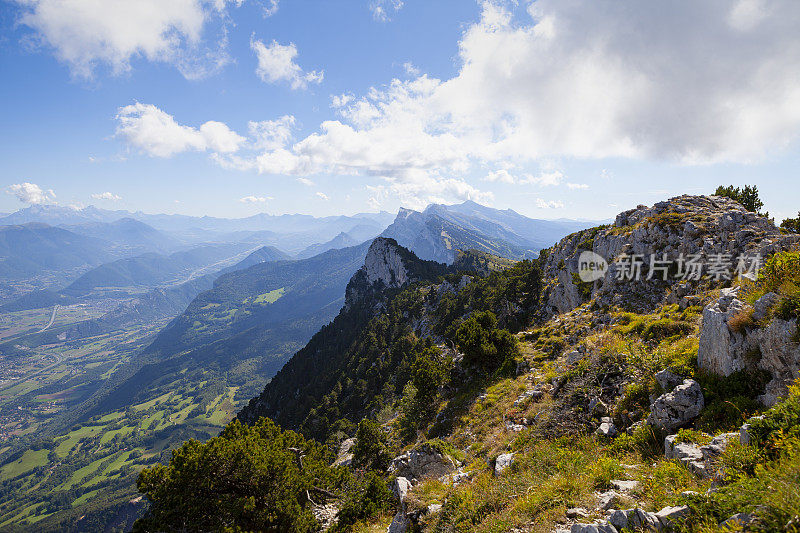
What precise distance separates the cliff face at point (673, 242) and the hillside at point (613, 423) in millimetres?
197

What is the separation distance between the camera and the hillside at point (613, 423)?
26.5 feet

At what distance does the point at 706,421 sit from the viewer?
11.0 metres

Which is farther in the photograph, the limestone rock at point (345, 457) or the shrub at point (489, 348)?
the limestone rock at point (345, 457)

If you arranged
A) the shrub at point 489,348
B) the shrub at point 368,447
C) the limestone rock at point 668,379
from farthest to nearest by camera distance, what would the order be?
the shrub at point 489,348, the shrub at point 368,447, the limestone rock at point 668,379

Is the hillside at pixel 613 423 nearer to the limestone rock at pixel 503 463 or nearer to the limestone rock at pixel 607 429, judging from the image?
the limestone rock at pixel 607 429

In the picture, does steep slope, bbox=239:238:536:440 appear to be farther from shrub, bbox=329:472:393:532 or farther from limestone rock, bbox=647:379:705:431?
limestone rock, bbox=647:379:705:431

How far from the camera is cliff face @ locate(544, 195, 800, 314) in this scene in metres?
29.7

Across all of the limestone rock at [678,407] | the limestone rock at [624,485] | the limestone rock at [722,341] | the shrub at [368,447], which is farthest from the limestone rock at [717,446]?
the shrub at [368,447]

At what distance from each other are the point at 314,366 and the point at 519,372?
123 meters

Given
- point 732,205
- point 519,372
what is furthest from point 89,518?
point 732,205

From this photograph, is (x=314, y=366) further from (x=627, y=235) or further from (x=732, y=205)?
(x=732, y=205)

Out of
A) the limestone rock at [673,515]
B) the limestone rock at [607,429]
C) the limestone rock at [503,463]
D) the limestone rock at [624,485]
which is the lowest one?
the limestone rock at [503,463]

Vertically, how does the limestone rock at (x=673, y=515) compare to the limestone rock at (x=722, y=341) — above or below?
below

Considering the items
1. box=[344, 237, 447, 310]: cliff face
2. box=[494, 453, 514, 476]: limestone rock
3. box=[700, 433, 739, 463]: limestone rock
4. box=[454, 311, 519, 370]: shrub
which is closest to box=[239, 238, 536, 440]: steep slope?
box=[344, 237, 447, 310]: cliff face
